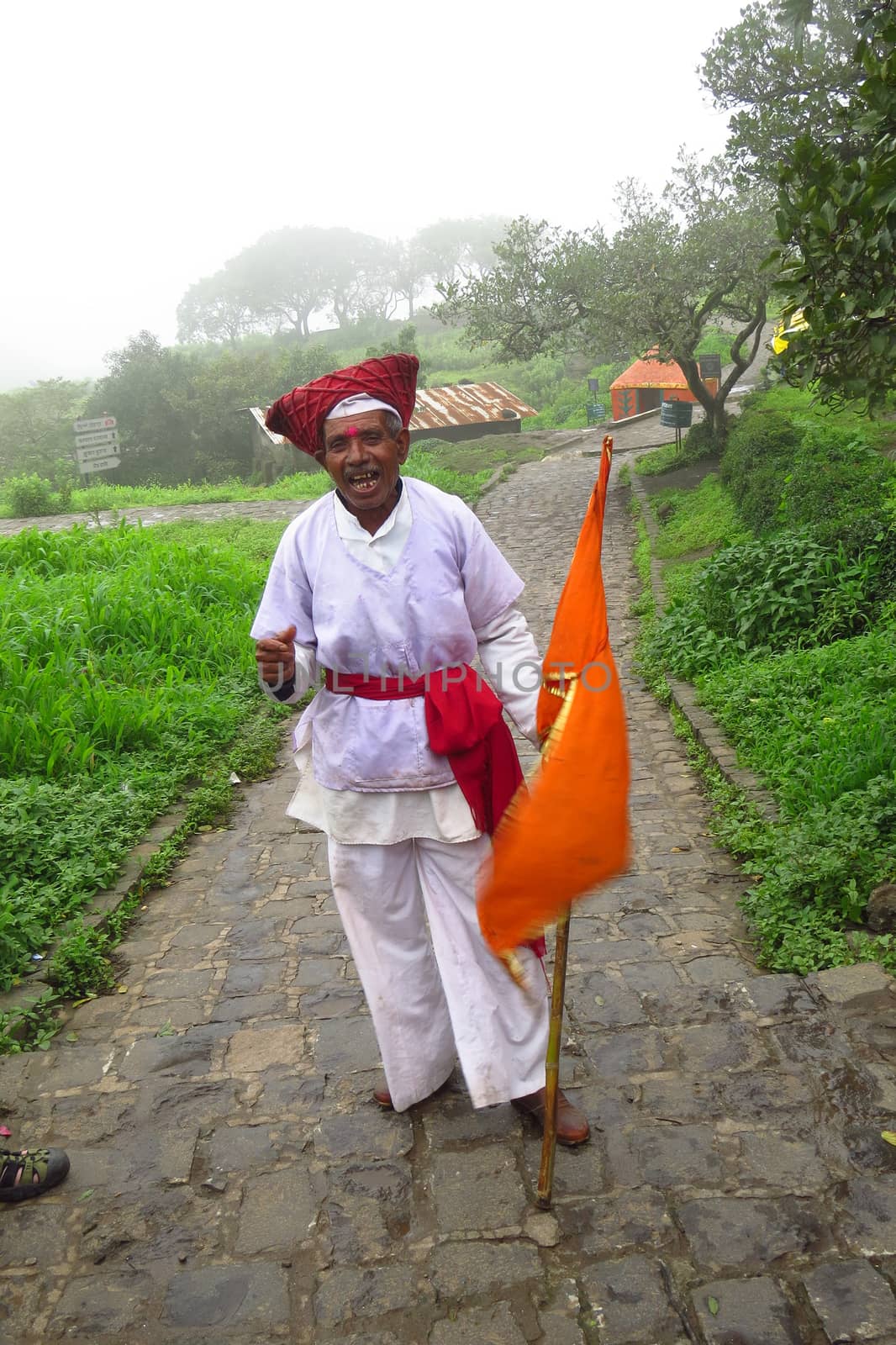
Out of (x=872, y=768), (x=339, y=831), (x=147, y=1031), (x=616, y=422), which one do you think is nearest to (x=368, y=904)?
(x=339, y=831)

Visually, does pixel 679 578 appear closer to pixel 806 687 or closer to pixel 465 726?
pixel 806 687

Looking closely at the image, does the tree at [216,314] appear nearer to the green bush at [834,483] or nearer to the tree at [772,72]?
the tree at [772,72]

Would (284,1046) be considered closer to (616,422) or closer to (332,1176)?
(332,1176)

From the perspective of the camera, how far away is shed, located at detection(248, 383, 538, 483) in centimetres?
2898

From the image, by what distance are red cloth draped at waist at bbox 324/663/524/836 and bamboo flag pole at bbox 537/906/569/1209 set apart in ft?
1.45

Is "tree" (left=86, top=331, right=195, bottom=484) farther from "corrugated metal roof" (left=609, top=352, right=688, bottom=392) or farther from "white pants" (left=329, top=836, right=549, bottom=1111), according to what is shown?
"white pants" (left=329, top=836, right=549, bottom=1111)

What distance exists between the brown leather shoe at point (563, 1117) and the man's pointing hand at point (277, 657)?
4.45 ft

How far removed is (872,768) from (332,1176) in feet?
9.87

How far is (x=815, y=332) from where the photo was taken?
395cm

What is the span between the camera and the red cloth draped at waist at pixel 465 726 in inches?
109

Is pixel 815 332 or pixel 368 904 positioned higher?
pixel 815 332

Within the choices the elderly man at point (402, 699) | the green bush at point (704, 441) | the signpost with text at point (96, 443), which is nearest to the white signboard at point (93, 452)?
the signpost with text at point (96, 443)

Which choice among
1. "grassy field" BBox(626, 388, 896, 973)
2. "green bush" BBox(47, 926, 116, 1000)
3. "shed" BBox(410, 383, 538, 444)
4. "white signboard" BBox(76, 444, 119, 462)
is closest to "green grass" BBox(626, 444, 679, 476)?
"grassy field" BBox(626, 388, 896, 973)

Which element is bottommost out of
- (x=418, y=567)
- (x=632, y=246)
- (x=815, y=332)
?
(x=418, y=567)
